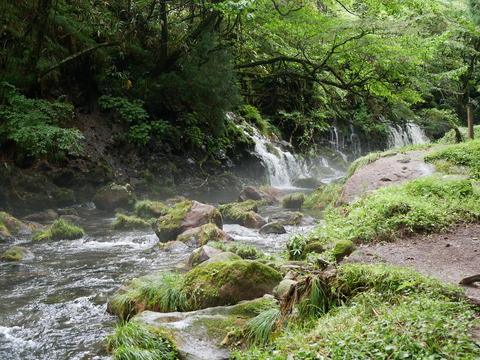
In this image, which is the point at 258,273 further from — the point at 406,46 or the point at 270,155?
the point at 270,155

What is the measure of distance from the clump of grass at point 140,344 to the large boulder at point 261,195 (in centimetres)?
1085

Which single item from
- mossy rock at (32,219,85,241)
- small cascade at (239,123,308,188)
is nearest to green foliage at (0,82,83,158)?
mossy rock at (32,219,85,241)

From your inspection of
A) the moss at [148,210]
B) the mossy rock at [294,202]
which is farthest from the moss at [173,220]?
the mossy rock at [294,202]

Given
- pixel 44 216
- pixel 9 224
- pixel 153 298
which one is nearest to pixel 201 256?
pixel 153 298

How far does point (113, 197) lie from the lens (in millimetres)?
13289

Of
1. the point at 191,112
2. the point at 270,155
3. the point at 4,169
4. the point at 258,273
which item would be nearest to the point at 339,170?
the point at 270,155

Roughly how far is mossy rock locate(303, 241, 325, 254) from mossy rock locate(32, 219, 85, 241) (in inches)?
250

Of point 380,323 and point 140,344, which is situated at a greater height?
point 380,323

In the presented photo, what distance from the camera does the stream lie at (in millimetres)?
4688

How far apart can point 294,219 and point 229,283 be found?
7168 millimetres

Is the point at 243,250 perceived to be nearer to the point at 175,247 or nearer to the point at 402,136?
the point at 175,247

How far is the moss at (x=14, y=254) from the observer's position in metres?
8.03

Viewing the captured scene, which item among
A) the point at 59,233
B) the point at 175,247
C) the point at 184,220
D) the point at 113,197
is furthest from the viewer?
the point at 113,197

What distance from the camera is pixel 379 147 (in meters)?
28.0
